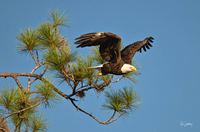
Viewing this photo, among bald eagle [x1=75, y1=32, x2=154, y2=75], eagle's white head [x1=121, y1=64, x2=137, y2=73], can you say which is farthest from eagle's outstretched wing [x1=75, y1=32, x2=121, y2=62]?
eagle's white head [x1=121, y1=64, x2=137, y2=73]

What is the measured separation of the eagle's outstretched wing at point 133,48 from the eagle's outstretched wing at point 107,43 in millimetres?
161

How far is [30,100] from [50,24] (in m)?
0.54

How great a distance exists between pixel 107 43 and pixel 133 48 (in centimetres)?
51

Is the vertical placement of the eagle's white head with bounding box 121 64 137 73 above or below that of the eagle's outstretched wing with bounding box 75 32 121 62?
below

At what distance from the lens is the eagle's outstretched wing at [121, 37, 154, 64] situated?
328 cm

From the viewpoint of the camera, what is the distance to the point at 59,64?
2.70 m

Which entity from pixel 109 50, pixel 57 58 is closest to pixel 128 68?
pixel 109 50

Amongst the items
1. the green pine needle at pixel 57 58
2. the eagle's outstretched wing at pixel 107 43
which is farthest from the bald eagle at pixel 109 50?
the green pine needle at pixel 57 58

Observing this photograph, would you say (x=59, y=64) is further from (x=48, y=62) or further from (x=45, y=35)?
(x=45, y=35)

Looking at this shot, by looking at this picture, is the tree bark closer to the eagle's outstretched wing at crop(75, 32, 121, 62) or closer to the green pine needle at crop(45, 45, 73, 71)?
the green pine needle at crop(45, 45, 73, 71)

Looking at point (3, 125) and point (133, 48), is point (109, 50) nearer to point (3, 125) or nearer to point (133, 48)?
point (133, 48)

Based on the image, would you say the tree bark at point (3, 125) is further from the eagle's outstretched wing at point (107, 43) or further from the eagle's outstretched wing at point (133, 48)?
the eagle's outstretched wing at point (133, 48)

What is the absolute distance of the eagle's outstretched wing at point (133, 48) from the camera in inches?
129

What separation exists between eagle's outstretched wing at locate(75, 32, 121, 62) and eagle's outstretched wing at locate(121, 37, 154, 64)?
0.16 meters
